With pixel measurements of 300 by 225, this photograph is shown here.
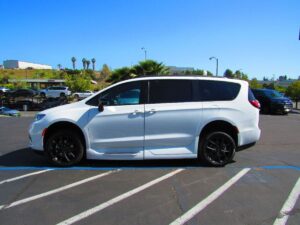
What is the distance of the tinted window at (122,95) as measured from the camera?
A: 652 cm

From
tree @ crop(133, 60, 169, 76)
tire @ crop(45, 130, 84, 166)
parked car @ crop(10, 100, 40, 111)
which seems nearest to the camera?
tire @ crop(45, 130, 84, 166)

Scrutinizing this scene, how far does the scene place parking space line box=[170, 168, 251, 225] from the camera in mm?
4109

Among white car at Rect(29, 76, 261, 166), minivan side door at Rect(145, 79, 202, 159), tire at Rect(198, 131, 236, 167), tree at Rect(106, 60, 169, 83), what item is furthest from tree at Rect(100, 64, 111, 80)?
tire at Rect(198, 131, 236, 167)

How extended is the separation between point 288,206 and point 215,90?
2831 millimetres

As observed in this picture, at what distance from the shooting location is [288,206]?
15.0ft

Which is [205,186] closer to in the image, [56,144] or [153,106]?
A: [153,106]

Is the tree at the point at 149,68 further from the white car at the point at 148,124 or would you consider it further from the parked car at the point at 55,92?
the white car at the point at 148,124

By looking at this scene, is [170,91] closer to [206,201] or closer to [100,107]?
[100,107]

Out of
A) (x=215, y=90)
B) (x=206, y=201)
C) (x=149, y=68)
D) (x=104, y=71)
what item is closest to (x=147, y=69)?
(x=149, y=68)

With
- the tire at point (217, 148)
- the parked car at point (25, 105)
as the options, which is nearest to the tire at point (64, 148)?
the tire at point (217, 148)

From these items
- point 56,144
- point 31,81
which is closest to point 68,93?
point 31,81

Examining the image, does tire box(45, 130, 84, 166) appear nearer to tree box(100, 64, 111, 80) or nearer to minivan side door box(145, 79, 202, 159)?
minivan side door box(145, 79, 202, 159)

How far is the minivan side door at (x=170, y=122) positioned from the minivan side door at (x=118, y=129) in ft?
0.56

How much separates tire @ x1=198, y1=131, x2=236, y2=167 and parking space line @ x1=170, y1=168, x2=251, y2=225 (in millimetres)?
540
